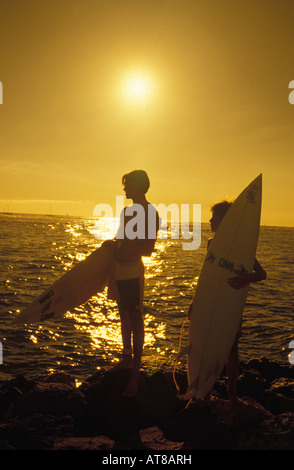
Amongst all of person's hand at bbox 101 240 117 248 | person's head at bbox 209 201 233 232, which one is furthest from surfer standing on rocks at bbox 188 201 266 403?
person's hand at bbox 101 240 117 248

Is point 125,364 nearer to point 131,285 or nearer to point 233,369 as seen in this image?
point 131,285

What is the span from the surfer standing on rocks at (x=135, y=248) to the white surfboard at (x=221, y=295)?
2.25 ft

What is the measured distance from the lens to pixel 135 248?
13.3 ft

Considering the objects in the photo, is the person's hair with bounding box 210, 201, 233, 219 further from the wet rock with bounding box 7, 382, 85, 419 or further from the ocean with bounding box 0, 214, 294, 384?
the wet rock with bounding box 7, 382, 85, 419

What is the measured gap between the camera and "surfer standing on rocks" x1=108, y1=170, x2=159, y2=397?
3996mm

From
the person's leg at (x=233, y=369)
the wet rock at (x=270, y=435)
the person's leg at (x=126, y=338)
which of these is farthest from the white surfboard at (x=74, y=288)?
the wet rock at (x=270, y=435)

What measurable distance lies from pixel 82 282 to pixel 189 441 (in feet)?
7.83

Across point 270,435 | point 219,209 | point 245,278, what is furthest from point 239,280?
point 270,435

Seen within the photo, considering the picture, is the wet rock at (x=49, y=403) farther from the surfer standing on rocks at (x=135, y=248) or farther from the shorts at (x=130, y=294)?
the shorts at (x=130, y=294)

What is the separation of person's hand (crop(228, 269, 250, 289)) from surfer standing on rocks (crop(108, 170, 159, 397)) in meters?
0.98

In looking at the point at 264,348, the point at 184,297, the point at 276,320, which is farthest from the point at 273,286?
the point at 264,348

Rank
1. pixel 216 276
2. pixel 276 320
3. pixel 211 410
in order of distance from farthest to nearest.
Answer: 1. pixel 276 320
2. pixel 216 276
3. pixel 211 410

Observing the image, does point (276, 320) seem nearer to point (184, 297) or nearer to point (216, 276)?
point (184, 297)

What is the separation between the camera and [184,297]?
14.5 meters
